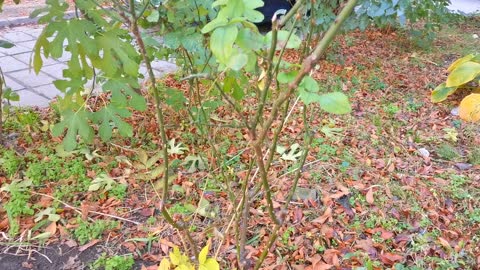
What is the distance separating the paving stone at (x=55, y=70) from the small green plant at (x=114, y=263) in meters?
2.52

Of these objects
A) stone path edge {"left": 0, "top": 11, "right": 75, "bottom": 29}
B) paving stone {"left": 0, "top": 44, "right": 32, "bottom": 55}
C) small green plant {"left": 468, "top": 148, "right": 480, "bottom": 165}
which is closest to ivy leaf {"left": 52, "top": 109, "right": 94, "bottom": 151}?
small green plant {"left": 468, "top": 148, "right": 480, "bottom": 165}

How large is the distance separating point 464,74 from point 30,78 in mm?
3489

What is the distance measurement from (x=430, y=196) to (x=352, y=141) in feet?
2.08

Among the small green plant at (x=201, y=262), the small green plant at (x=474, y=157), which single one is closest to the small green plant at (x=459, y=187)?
the small green plant at (x=474, y=157)

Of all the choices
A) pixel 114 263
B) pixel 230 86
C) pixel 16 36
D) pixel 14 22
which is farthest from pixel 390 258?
pixel 14 22

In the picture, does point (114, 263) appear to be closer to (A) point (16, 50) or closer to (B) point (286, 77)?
(B) point (286, 77)

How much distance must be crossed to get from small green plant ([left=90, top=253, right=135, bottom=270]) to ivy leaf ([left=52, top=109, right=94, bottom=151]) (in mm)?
553

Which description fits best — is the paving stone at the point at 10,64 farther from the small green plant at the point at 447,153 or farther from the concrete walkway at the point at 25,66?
the small green plant at the point at 447,153

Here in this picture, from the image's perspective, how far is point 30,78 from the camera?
12.6ft

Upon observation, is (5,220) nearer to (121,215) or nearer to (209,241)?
(121,215)

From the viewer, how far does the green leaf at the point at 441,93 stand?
3430 mm

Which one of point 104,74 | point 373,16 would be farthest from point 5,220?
point 373,16

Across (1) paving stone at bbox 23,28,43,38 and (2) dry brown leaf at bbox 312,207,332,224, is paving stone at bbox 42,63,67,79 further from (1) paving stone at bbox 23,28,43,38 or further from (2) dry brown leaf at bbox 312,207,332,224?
(2) dry brown leaf at bbox 312,207,332,224

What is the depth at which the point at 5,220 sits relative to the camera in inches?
81.0
